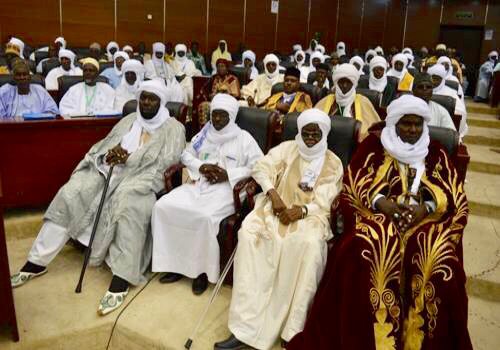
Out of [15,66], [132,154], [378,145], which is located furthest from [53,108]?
[378,145]

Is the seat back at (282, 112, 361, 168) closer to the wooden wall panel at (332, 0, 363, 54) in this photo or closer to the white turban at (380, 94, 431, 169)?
the white turban at (380, 94, 431, 169)

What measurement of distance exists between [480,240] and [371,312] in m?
1.72

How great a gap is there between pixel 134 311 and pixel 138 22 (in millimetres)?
8824

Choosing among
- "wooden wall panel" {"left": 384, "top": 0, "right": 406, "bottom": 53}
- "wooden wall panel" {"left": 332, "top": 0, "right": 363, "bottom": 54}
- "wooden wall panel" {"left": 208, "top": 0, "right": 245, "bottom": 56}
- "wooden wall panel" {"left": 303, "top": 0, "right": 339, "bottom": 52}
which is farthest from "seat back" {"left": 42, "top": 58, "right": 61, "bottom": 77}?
"wooden wall panel" {"left": 384, "top": 0, "right": 406, "bottom": 53}

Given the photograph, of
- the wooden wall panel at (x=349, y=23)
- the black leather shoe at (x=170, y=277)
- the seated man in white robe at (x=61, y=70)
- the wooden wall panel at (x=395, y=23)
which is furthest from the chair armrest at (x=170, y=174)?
the wooden wall panel at (x=395, y=23)

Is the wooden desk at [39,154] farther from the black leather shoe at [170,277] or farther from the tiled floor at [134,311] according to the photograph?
the black leather shoe at [170,277]

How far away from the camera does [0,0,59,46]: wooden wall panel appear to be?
852 centimetres

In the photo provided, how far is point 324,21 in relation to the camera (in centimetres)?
1366

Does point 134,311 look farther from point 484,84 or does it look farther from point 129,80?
point 484,84

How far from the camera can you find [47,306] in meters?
2.56

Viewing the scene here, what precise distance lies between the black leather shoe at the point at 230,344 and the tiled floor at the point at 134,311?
0.07 m

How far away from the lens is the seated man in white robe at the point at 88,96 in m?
4.50

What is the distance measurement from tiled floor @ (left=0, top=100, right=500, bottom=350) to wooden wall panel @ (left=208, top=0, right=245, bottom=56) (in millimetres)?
9049

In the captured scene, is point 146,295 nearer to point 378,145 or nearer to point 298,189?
point 298,189
